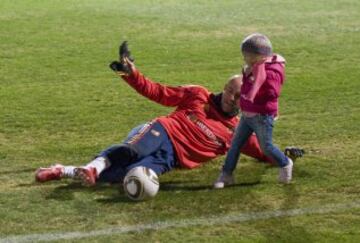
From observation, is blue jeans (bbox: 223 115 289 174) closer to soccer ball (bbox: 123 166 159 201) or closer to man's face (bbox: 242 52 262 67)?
man's face (bbox: 242 52 262 67)

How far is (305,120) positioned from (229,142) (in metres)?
1.94

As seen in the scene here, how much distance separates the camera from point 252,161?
7.68 m

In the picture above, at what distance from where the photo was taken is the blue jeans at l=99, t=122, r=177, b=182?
7.02 metres

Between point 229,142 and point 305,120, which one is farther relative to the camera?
point 305,120

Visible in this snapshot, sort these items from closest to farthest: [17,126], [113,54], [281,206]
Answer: [281,206] < [17,126] < [113,54]

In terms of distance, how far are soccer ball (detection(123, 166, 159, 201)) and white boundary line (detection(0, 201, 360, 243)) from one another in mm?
471

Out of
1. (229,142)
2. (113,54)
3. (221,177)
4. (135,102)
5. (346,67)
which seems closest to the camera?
(221,177)

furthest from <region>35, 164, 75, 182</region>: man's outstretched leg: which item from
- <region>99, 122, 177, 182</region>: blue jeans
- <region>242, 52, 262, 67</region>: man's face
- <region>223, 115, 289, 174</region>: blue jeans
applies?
<region>242, 52, 262, 67</region>: man's face

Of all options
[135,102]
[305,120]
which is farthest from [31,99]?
[305,120]

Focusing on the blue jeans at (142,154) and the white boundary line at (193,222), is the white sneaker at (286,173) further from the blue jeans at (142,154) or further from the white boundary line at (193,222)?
the blue jeans at (142,154)

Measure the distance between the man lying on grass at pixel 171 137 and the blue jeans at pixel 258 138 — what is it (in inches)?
18.0

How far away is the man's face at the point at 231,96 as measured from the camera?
7.34m

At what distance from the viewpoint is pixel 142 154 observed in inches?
279

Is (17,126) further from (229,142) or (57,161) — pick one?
(229,142)
